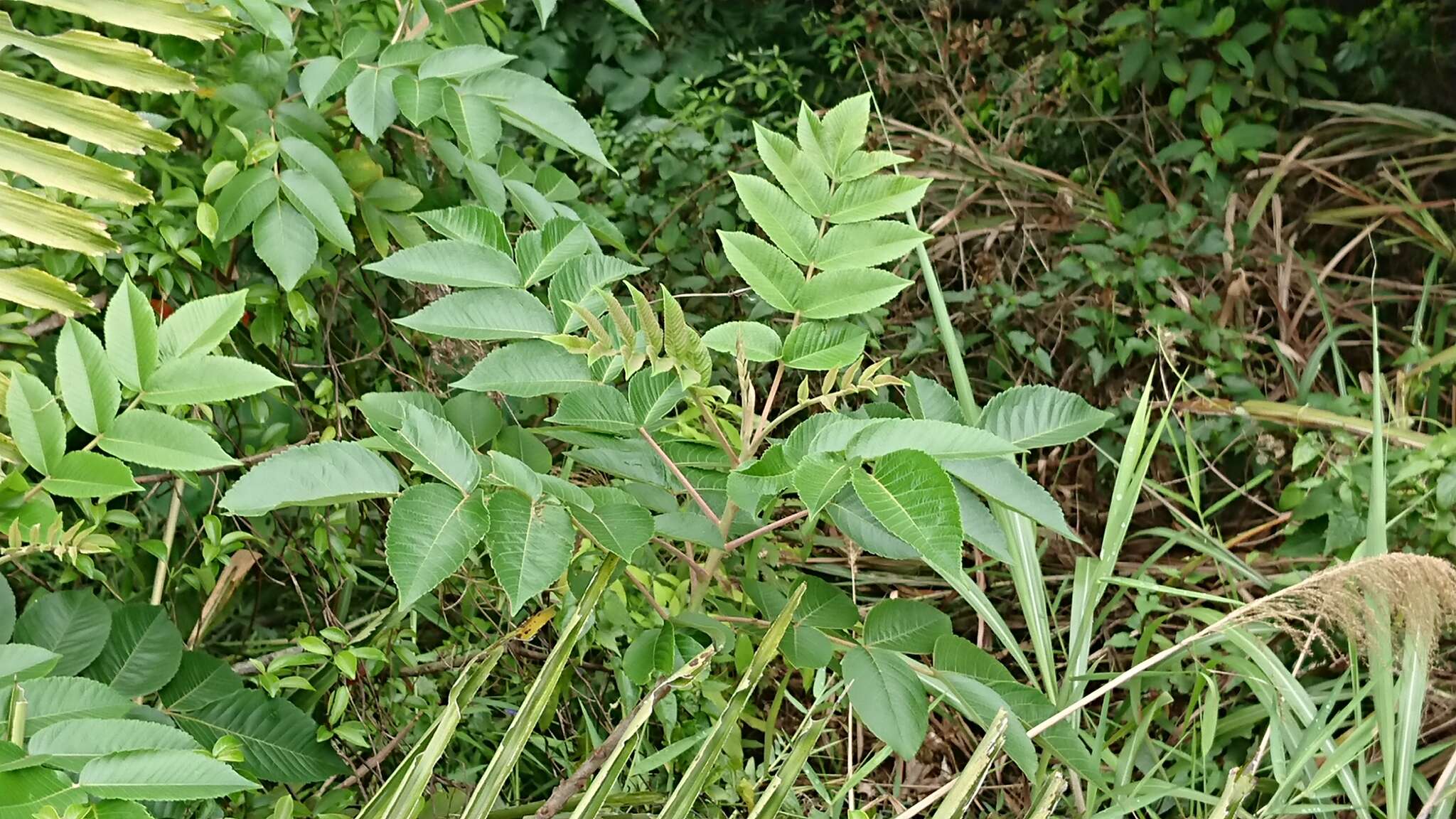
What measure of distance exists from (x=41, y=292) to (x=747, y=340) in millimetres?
607

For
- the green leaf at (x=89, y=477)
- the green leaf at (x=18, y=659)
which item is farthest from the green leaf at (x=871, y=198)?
the green leaf at (x=18, y=659)

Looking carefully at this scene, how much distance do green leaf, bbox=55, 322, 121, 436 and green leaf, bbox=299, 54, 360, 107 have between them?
1.39 feet

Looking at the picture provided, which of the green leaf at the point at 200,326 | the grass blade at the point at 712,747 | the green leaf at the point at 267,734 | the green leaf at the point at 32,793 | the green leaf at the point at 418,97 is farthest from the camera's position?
the green leaf at the point at 418,97

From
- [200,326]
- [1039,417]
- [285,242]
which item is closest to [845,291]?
[1039,417]

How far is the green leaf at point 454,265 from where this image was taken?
86 centimetres

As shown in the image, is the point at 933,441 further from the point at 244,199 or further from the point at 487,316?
the point at 244,199

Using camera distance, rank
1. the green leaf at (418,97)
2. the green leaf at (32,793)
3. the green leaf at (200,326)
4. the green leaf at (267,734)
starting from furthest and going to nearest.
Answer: the green leaf at (418,97)
the green leaf at (267,734)
the green leaf at (200,326)
the green leaf at (32,793)

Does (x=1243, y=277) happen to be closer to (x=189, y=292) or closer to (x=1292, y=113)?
(x=1292, y=113)

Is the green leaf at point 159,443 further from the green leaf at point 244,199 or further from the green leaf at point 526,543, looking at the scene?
the green leaf at point 244,199

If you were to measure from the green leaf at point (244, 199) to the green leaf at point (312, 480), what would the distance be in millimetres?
494

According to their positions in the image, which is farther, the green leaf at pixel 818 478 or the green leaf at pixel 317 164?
the green leaf at pixel 317 164

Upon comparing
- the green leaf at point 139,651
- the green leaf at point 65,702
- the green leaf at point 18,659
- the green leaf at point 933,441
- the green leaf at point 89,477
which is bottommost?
the green leaf at point 139,651

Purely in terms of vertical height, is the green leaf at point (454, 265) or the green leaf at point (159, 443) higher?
the green leaf at point (454, 265)

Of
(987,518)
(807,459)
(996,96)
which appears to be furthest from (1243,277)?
(807,459)
